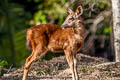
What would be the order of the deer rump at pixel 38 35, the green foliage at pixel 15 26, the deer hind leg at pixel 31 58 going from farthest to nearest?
the green foliage at pixel 15 26, the deer rump at pixel 38 35, the deer hind leg at pixel 31 58

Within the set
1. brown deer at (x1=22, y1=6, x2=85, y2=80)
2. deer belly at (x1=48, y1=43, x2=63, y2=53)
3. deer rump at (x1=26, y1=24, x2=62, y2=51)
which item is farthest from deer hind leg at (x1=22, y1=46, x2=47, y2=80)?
deer belly at (x1=48, y1=43, x2=63, y2=53)

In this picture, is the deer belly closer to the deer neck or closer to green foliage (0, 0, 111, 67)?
the deer neck

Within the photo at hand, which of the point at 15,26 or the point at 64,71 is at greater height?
the point at 15,26

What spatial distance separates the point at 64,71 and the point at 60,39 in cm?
110

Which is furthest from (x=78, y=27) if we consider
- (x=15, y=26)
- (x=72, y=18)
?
(x=15, y=26)

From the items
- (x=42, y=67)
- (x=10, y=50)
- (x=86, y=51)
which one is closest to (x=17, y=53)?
(x=10, y=50)

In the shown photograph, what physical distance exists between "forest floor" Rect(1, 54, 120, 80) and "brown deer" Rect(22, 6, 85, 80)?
0.64m

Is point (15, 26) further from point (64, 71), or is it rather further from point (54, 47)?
point (54, 47)

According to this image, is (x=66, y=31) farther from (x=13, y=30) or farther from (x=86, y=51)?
(x=13, y=30)

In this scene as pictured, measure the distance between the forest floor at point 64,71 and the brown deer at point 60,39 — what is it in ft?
2.11

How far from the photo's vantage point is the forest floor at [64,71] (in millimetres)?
10284

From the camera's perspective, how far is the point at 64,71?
35.6 feet

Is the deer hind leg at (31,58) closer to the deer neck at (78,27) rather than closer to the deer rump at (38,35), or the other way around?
the deer rump at (38,35)

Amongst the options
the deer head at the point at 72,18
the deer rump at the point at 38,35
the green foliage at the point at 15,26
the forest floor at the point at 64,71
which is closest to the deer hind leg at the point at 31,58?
the deer rump at the point at 38,35
